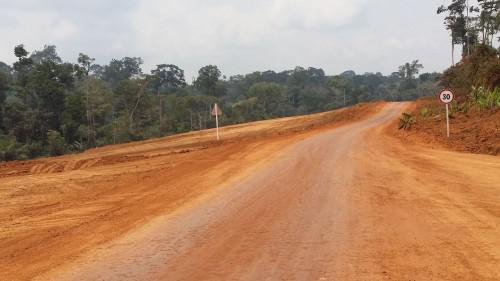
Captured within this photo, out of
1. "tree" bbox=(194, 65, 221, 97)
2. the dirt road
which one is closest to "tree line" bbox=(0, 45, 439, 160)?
"tree" bbox=(194, 65, 221, 97)

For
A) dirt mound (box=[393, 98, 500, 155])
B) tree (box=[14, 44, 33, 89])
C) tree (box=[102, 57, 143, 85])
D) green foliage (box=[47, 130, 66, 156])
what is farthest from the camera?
tree (box=[102, 57, 143, 85])

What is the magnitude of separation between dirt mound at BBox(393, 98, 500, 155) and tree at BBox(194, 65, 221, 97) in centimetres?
7131

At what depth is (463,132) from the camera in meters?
20.6

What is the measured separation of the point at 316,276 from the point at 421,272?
1.19 meters

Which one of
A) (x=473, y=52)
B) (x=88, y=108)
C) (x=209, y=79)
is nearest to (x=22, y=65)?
(x=88, y=108)

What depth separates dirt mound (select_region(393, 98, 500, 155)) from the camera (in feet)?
59.2

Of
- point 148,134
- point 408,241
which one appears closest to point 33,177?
point 408,241

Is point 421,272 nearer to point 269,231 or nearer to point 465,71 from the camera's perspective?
point 269,231

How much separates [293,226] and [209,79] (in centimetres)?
8938

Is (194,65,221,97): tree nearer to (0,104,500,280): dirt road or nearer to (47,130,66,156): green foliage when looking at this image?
(47,130,66,156): green foliage

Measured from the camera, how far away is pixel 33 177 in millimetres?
15727

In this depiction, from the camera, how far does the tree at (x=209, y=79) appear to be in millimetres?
95375

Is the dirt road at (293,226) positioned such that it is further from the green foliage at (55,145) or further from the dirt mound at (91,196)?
the green foliage at (55,145)

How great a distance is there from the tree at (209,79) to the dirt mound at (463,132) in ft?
234
